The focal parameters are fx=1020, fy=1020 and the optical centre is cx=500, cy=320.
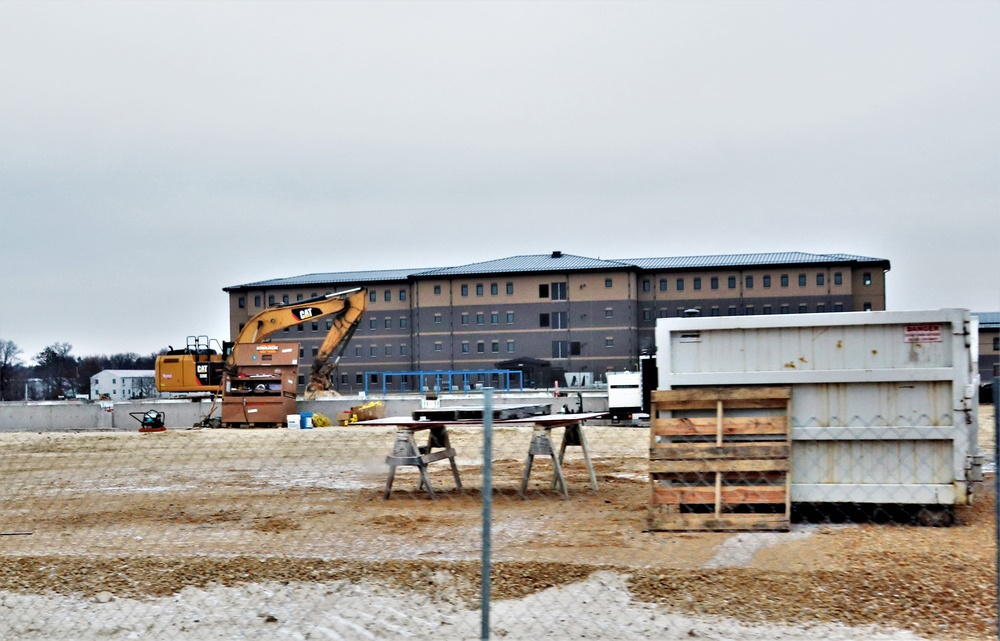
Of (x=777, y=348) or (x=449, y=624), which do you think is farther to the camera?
(x=777, y=348)

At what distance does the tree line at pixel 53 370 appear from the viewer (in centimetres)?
11531

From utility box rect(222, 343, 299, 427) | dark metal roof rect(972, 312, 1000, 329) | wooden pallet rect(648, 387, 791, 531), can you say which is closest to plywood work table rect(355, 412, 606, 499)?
wooden pallet rect(648, 387, 791, 531)

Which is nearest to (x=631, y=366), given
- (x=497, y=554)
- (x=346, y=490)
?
(x=346, y=490)

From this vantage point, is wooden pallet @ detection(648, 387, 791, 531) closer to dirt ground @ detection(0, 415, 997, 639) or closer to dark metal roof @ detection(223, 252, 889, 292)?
dirt ground @ detection(0, 415, 997, 639)

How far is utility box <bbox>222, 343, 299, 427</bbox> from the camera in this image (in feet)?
126

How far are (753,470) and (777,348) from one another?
4.38ft

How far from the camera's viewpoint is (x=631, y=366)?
7819 cm

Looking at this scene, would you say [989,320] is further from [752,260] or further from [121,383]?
[121,383]

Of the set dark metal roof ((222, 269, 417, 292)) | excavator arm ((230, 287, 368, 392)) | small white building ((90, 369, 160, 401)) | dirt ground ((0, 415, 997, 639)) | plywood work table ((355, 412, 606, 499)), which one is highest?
dark metal roof ((222, 269, 417, 292))

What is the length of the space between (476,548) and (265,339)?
1388 inches

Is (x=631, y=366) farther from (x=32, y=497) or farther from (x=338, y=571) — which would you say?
(x=338, y=571)

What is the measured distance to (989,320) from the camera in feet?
278

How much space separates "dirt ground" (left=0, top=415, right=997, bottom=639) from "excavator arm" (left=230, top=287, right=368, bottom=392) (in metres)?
26.3

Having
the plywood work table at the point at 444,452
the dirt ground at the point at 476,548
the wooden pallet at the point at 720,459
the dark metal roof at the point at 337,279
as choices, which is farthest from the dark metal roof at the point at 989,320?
the wooden pallet at the point at 720,459
